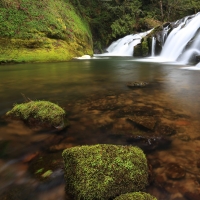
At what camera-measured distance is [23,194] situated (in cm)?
169

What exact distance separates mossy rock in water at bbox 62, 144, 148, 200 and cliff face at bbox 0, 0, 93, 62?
13.1m

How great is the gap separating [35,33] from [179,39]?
1112cm

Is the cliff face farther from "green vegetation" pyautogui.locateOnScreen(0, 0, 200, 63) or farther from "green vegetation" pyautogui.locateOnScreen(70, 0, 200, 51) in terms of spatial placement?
"green vegetation" pyautogui.locateOnScreen(70, 0, 200, 51)

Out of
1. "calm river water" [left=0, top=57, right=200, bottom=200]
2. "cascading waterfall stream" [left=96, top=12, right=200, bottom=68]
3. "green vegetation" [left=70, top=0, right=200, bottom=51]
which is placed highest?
"green vegetation" [left=70, top=0, right=200, bottom=51]

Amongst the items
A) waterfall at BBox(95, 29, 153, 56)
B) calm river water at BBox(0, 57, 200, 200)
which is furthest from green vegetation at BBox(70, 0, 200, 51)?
calm river water at BBox(0, 57, 200, 200)

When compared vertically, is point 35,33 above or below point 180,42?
above

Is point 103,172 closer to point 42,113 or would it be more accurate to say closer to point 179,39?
point 42,113

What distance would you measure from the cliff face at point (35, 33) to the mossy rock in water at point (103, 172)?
13102 mm

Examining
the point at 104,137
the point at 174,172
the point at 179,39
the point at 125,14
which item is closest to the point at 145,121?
the point at 104,137

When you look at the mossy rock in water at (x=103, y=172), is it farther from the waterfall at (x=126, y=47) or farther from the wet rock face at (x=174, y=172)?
the waterfall at (x=126, y=47)

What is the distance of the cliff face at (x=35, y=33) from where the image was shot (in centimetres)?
1355

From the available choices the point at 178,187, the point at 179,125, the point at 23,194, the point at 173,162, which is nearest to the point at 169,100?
the point at 179,125

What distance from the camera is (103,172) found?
5.25ft

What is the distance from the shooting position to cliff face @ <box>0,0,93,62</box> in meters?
13.5
